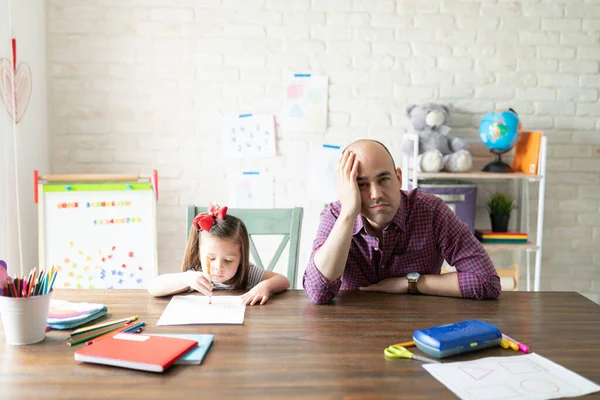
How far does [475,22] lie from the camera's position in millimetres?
3254

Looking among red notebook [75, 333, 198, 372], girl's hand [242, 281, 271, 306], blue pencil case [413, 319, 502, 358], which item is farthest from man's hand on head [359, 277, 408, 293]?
red notebook [75, 333, 198, 372]

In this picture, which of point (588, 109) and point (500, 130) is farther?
point (588, 109)

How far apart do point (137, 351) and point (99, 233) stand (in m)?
1.81

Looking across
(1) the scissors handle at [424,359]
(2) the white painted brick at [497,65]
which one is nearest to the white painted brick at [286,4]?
(2) the white painted brick at [497,65]

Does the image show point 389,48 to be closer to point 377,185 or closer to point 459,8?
point 459,8

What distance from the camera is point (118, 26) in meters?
3.16

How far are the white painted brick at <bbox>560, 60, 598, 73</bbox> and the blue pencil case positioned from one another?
2499mm

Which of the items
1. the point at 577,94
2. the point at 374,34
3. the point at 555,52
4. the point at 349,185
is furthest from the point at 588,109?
the point at 349,185

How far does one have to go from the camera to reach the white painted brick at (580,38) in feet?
10.8

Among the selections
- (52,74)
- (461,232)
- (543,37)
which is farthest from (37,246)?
(543,37)

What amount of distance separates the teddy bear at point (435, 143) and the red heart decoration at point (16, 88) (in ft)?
6.30

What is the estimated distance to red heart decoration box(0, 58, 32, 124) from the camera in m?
2.57

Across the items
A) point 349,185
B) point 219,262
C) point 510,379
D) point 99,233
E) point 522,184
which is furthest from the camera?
point 522,184

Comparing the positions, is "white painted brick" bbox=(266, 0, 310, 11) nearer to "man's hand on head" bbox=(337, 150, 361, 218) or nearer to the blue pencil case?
"man's hand on head" bbox=(337, 150, 361, 218)
